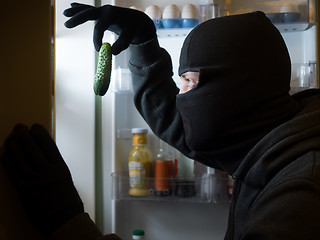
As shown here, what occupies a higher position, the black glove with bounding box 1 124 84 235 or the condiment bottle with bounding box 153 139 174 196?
the black glove with bounding box 1 124 84 235

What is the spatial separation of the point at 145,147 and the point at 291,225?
109 centimetres

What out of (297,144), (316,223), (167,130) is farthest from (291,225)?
(167,130)

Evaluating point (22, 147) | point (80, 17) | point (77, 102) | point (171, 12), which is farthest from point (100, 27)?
point (77, 102)

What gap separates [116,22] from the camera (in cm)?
89

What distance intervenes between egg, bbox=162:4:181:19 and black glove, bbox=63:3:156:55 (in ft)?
1.56

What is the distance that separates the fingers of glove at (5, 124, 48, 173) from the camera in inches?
20.6

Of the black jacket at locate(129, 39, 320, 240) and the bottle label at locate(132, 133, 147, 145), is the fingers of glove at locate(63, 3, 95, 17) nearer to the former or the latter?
the black jacket at locate(129, 39, 320, 240)

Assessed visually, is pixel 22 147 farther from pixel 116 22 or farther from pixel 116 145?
pixel 116 145

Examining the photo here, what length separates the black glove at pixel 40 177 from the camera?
533 mm

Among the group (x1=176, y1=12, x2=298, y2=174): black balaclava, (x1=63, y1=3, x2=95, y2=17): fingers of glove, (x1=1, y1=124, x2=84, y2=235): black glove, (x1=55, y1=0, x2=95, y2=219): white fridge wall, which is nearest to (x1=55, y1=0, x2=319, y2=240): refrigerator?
(x1=55, y1=0, x2=95, y2=219): white fridge wall

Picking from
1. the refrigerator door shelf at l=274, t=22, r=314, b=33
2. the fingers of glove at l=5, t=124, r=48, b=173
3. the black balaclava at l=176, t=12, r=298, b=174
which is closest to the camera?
the fingers of glove at l=5, t=124, r=48, b=173

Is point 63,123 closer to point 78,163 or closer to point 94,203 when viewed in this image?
point 78,163

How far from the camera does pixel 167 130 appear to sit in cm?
117

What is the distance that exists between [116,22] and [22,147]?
0.44 meters
